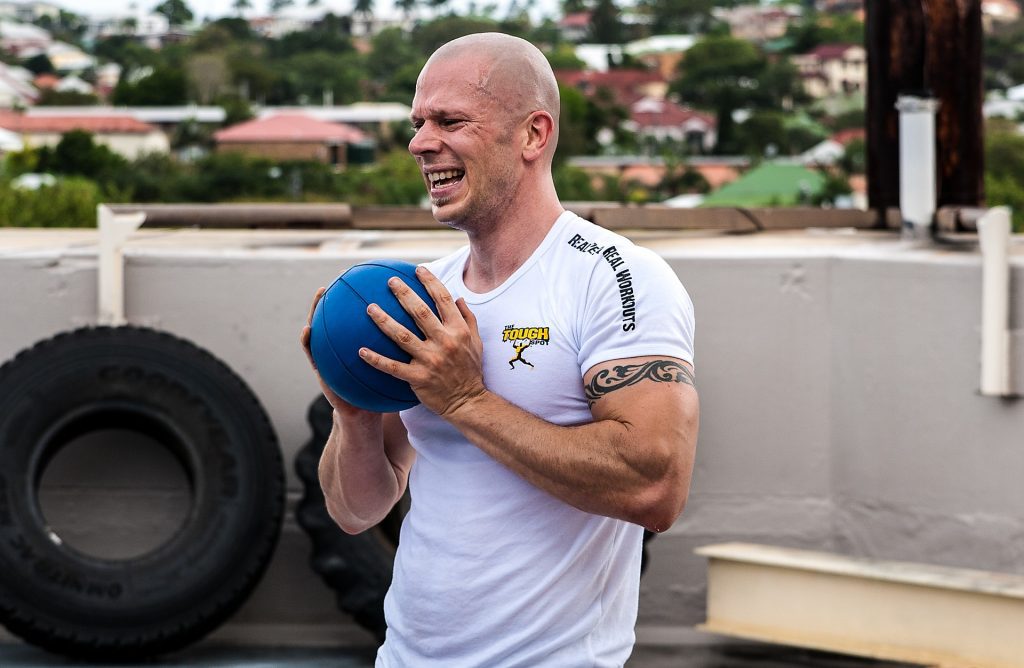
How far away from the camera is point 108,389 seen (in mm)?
5203

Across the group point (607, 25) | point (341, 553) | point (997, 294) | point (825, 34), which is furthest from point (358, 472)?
point (607, 25)

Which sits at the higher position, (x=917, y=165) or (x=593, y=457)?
(x=917, y=165)

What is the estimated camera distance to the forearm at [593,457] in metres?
1.91

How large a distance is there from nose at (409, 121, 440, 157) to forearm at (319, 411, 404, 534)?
415mm

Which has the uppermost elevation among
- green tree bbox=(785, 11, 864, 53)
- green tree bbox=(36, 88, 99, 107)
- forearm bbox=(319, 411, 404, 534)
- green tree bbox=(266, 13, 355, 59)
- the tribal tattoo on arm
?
green tree bbox=(785, 11, 864, 53)

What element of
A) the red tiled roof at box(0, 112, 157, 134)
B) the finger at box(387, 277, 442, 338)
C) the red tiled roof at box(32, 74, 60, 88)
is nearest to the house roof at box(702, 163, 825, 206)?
the red tiled roof at box(0, 112, 157, 134)

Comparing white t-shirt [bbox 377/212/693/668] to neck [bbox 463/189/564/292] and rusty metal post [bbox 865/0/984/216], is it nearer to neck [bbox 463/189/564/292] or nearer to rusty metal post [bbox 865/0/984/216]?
neck [bbox 463/189/564/292]

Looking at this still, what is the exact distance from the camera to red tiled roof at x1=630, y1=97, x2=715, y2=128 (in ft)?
Answer: 408

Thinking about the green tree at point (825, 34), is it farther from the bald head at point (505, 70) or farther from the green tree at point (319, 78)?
the bald head at point (505, 70)

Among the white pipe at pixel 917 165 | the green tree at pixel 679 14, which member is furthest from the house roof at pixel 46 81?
the white pipe at pixel 917 165

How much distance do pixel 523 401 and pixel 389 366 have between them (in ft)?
0.62

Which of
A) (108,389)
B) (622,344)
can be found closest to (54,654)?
(108,389)

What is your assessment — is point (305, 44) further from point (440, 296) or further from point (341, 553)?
point (440, 296)

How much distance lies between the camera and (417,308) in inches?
80.0
